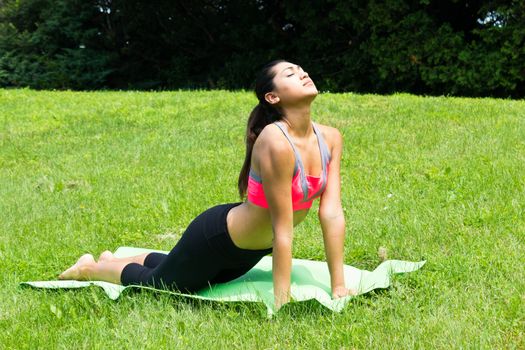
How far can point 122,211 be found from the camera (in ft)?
20.6

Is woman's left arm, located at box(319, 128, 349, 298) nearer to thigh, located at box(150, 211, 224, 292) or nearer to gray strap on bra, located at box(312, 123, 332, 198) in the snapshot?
gray strap on bra, located at box(312, 123, 332, 198)

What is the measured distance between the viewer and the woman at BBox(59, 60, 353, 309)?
3.75 metres

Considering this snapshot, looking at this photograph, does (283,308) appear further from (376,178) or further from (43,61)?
(43,61)

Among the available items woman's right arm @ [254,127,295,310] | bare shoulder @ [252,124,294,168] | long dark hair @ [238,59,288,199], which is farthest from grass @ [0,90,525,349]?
long dark hair @ [238,59,288,199]

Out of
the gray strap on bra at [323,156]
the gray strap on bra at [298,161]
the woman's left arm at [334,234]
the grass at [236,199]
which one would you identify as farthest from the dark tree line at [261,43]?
the gray strap on bra at [298,161]

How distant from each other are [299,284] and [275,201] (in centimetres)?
75

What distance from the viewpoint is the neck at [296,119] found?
3885mm

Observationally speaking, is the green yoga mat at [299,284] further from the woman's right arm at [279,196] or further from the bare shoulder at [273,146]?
the bare shoulder at [273,146]

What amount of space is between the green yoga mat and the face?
1.09 m

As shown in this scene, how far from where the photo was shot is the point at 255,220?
3926 millimetres

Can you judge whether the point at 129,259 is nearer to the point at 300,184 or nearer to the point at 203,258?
the point at 203,258

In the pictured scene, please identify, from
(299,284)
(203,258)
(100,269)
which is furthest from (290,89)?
(100,269)

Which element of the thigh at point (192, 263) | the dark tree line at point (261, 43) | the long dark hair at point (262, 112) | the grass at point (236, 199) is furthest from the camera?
the dark tree line at point (261, 43)

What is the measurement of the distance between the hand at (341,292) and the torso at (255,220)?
18.8 inches
